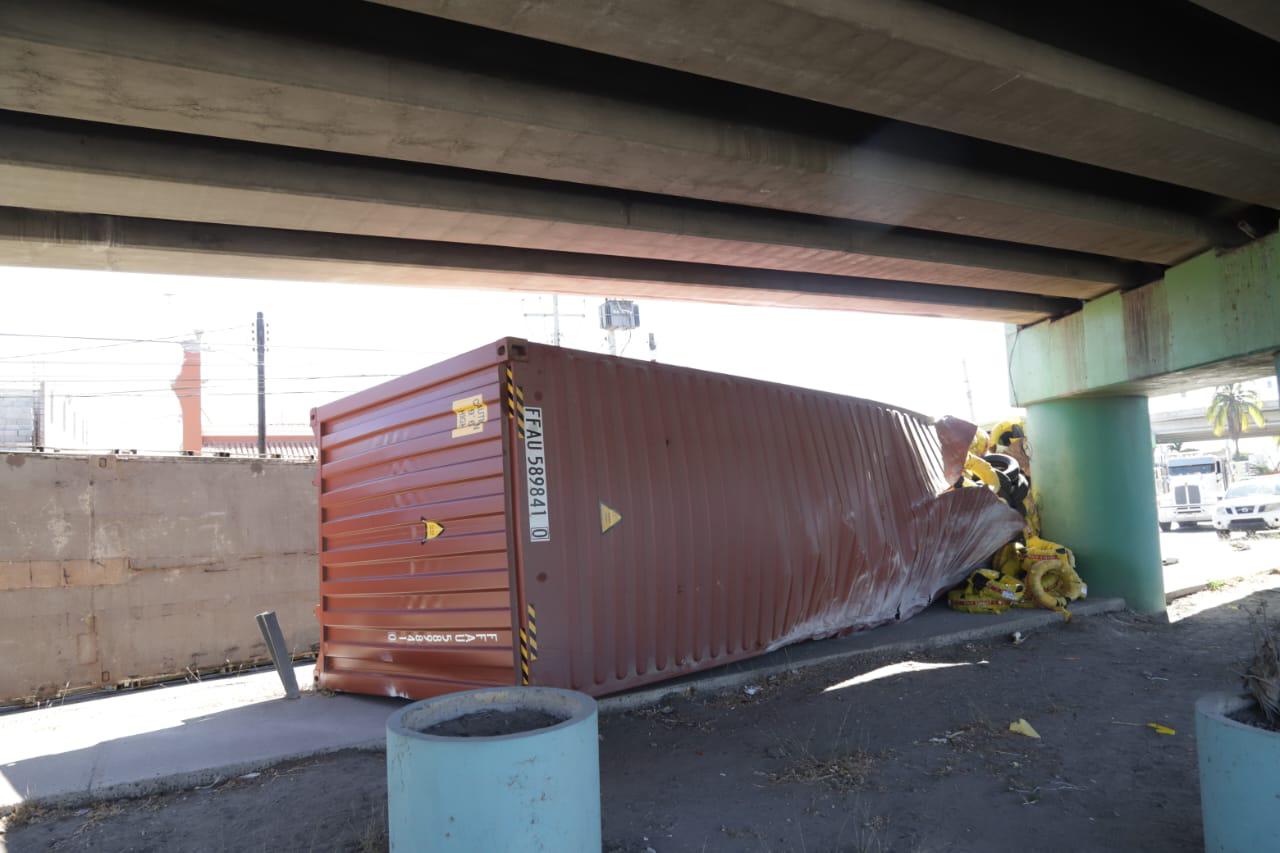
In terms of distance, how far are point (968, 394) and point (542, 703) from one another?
64114 millimetres

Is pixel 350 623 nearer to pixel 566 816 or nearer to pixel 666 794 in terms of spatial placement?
pixel 666 794

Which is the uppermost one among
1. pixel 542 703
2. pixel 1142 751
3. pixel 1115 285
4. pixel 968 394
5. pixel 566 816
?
pixel 968 394

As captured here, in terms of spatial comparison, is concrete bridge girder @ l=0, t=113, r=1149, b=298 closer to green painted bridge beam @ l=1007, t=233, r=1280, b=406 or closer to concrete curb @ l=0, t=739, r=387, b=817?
green painted bridge beam @ l=1007, t=233, r=1280, b=406

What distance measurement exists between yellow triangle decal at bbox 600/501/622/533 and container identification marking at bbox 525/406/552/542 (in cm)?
53

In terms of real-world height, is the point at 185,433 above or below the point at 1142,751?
above

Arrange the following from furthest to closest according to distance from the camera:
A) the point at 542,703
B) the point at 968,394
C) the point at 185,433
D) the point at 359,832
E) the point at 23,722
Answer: the point at 968,394, the point at 185,433, the point at 23,722, the point at 359,832, the point at 542,703

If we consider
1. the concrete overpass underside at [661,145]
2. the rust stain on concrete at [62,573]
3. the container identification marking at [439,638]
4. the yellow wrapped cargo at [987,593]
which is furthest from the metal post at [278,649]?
the yellow wrapped cargo at [987,593]

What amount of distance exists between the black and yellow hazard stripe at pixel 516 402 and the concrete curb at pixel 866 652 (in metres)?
2.34

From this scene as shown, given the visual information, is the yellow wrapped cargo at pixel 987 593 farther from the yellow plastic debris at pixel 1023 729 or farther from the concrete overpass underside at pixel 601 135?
the yellow plastic debris at pixel 1023 729

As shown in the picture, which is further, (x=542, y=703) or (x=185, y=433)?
(x=185, y=433)

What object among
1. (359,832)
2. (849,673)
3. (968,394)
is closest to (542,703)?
(359,832)

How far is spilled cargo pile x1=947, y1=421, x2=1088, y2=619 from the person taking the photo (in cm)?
1046

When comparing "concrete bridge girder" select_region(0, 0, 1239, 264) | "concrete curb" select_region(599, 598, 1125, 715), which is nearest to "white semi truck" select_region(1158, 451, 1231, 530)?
"concrete curb" select_region(599, 598, 1125, 715)

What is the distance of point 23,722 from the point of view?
A: 7.20 m
